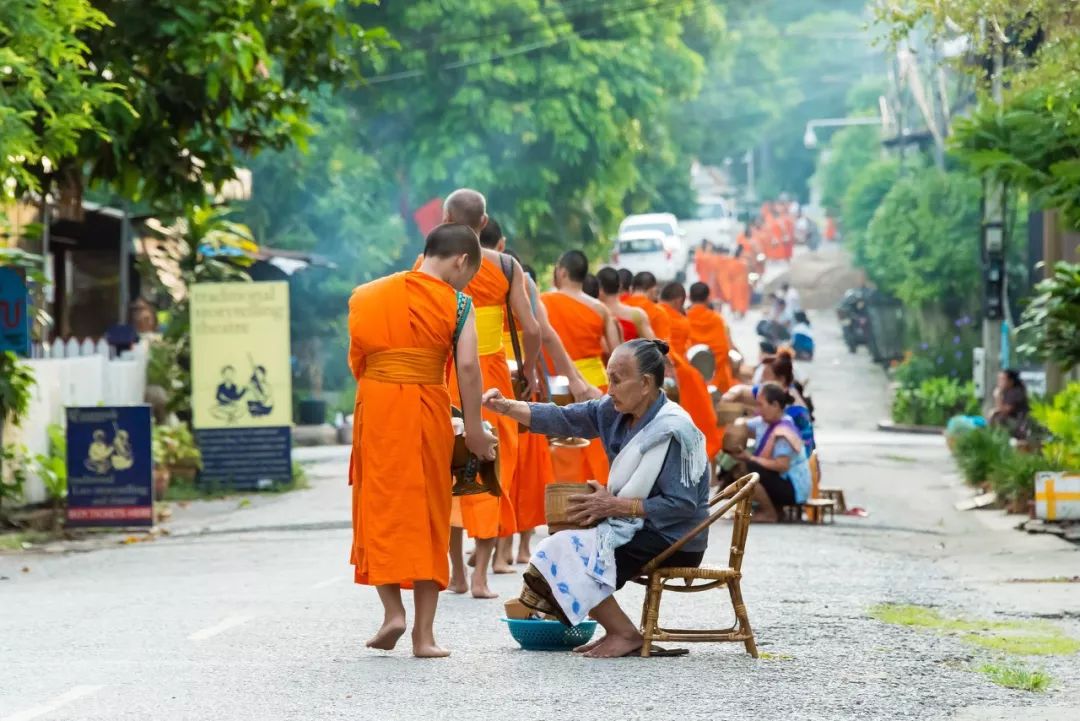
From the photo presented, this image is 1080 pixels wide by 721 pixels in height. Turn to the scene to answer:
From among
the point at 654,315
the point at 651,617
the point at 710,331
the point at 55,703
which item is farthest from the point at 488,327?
the point at 710,331

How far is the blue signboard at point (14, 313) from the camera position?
16203 millimetres

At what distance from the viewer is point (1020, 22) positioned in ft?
53.0

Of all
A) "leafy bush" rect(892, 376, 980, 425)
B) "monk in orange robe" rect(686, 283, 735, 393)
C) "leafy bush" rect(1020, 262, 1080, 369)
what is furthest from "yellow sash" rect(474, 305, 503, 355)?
"leafy bush" rect(892, 376, 980, 425)

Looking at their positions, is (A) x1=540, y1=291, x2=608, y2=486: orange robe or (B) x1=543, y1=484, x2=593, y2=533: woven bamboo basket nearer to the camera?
(B) x1=543, y1=484, x2=593, y2=533: woven bamboo basket

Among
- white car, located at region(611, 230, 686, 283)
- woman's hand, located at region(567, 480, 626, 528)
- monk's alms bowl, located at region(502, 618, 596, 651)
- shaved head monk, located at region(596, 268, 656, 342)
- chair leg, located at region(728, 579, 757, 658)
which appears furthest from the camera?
white car, located at region(611, 230, 686, 283)

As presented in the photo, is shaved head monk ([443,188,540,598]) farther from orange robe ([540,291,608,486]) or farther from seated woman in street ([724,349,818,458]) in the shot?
seated woman in street ([724,349,818,458])

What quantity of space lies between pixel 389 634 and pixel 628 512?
1.16m

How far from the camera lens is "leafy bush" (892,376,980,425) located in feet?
118

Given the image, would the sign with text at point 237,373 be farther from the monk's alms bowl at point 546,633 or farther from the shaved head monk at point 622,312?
the monk's alms bowl at point 546,633

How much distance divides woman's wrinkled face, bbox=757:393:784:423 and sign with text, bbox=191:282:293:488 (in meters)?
6.07

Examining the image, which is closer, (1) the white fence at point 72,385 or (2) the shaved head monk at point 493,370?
(2) the shaved head monk at point 493,370

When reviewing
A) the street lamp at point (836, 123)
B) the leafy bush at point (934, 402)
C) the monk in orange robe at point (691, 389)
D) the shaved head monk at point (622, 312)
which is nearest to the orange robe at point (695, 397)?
the monk in orange robe at point (691, 389)

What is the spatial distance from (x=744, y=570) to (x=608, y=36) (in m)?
30.4

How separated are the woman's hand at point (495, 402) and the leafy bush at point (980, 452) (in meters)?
12.7
